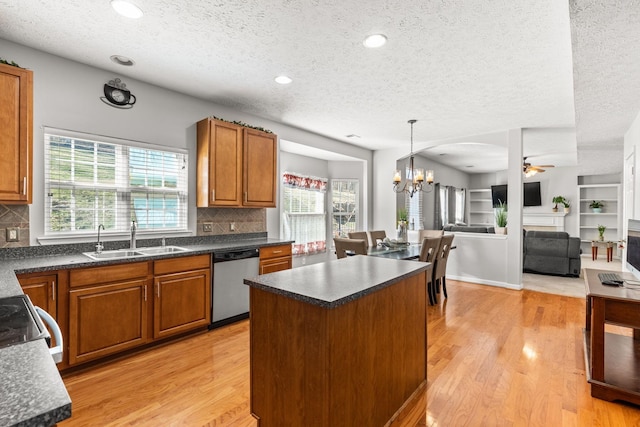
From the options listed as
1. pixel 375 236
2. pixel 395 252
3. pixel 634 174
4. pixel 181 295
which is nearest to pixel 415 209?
pixel 375 236

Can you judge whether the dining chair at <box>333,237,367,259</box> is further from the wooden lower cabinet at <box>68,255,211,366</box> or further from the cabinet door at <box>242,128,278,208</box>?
the wooden lower cabinet at <box>68,255,211,366</box>

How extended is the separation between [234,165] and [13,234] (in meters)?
2.02

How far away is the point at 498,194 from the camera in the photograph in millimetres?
9828

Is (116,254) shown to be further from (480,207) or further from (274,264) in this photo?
(480,207)

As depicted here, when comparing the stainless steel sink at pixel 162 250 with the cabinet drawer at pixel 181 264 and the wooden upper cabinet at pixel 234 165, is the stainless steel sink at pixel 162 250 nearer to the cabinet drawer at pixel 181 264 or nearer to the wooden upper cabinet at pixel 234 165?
the cabinet drawer at pixel 181 264

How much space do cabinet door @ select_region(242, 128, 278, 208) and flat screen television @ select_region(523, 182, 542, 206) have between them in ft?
28.8

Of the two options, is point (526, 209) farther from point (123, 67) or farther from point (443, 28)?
point (123, 67)

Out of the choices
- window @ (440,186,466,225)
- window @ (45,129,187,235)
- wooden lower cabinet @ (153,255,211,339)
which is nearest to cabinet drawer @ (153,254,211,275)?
wooden lower cabinet @ (153,255,211,339)

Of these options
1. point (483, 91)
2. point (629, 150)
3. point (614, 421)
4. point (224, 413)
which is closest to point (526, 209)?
point (629, 150)

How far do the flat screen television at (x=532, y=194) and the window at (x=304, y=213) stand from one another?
23.1 ft

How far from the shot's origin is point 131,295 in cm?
272

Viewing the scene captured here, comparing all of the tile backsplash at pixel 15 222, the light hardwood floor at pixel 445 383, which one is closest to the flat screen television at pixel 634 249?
the light hardwood floor at pixel 445 383

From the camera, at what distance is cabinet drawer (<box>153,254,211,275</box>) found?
2.89m

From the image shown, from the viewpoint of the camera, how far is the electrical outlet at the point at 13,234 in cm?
254
